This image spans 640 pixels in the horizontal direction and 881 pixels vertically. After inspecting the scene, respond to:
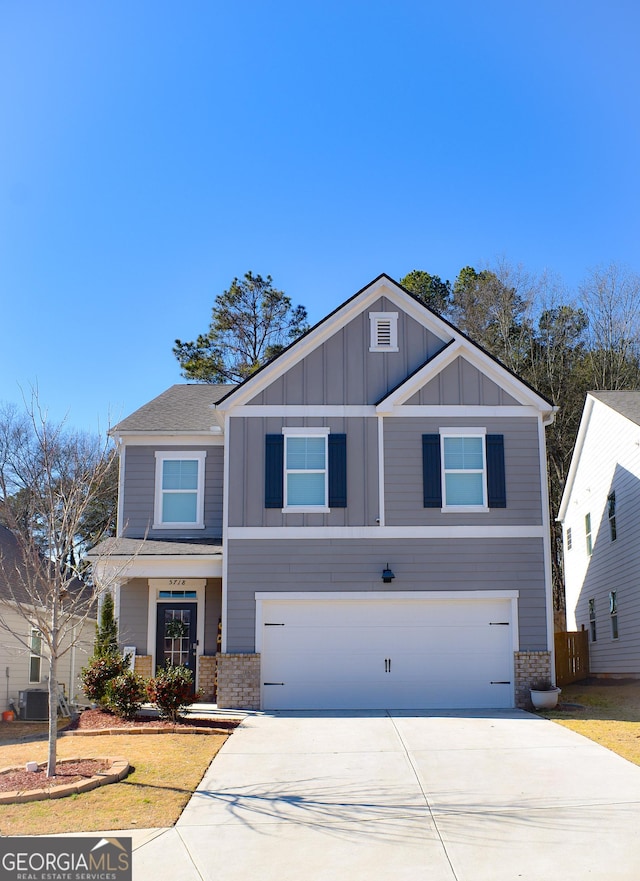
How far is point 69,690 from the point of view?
22.9m

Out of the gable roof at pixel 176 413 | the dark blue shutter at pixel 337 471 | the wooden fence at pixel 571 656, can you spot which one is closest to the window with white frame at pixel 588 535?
the wooden fence at pixel 571 656

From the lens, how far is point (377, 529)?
18.2m

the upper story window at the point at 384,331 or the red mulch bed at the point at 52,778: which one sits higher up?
the upper story window at the point at 384,331

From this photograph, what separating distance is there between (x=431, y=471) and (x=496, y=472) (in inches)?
51.7

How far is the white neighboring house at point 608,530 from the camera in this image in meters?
21.2

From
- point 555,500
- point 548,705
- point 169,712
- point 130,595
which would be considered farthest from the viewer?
point 555,500

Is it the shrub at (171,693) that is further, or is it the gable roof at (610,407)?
the gable roof at (610,407)

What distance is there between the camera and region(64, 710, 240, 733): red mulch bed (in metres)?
14.5

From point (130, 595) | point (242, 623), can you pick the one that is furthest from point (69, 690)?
point (242, 623)

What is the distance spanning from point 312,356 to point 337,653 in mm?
6084

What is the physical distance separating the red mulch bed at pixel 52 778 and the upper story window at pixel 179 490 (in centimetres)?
884

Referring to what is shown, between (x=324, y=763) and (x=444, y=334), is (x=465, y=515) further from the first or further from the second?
(x=324, y=763)

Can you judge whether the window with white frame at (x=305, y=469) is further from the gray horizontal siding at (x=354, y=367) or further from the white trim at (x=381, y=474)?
the white trim at (x=381, y=474)

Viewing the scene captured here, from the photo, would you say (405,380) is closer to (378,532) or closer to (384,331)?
(384,331)
